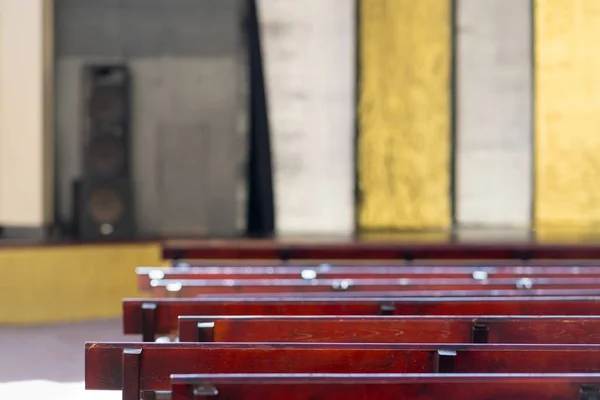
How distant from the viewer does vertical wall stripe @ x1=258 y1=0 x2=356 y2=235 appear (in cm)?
512

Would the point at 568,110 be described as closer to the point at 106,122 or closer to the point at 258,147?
the point at 258,147

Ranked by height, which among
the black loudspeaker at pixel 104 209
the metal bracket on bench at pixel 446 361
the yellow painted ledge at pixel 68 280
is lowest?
the yellow painted ledge at pixel 68 280

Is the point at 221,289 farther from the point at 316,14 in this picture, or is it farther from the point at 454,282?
the point at 316,14

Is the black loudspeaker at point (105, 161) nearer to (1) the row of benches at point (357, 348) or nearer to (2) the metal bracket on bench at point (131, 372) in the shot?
(1) the row of benches at point (357, 348)

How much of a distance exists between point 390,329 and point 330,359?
0.31 metres

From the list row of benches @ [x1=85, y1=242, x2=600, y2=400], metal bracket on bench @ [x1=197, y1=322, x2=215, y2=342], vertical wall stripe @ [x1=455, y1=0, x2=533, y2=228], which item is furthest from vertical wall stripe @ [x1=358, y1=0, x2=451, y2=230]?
metal bracket on bench @ [x1=197, y1=322, x2=215, y2=342]

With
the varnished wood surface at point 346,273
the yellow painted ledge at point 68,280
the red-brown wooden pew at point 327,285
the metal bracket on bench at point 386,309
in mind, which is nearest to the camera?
the metal bracket on bench at point 386,309

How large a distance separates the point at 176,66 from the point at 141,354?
3.78m

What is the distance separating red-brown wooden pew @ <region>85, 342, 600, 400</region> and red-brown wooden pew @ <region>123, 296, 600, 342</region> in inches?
20.1

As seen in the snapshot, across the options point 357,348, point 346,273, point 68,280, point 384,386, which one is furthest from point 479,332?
point 68,280

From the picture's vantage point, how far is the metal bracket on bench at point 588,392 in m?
1.36

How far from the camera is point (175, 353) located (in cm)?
157

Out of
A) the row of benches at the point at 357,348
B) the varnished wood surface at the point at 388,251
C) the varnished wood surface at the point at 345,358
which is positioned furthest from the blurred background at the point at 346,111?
the varnished wood surface at the point at 345,358

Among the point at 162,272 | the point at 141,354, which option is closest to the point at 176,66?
the point at 162,272
